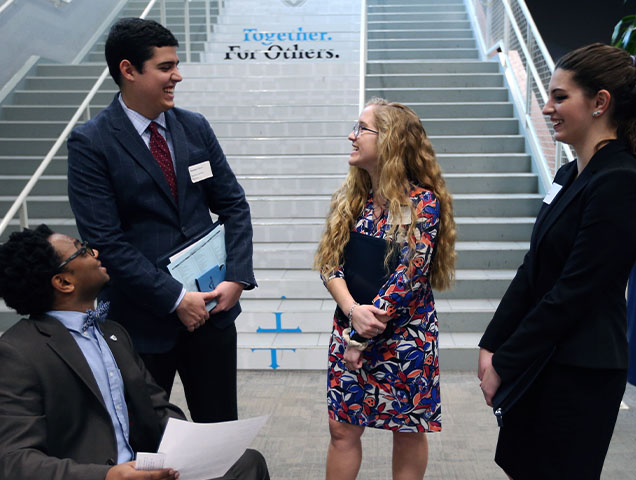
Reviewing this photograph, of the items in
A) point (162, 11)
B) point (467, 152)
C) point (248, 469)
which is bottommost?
point (248, 469)

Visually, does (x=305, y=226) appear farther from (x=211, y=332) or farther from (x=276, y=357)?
(x=211, y=332)

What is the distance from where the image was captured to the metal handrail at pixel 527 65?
16.2 feet

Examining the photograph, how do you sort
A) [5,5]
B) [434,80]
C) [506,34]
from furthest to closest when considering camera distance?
[434,80] < [506,34] < [5,5]

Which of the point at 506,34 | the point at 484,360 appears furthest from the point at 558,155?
the point at 484,360

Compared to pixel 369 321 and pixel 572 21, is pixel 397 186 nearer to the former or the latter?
pixel 369 321

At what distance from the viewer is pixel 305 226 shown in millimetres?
5070

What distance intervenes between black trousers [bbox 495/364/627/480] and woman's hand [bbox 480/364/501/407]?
0.07 metres

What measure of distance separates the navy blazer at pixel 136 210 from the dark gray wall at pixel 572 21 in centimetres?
790

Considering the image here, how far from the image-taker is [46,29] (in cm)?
518

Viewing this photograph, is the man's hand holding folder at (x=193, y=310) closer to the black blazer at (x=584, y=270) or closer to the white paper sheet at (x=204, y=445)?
the white paper sheet at (x=204, y=445)

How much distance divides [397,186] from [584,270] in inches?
26.2

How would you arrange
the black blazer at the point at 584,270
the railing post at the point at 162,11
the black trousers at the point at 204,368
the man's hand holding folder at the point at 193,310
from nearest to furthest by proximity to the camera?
the black blazer at the point at 584,270 < the man's hand holding folder at the point at 193,310 < the black trousers at the point at 204,368 < the railing post at the point at 162,11

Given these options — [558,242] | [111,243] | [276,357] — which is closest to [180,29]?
[276,357]

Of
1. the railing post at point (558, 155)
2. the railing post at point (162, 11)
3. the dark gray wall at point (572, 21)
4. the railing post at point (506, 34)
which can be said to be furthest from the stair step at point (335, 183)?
the dark gray wall at point (572, 21)
